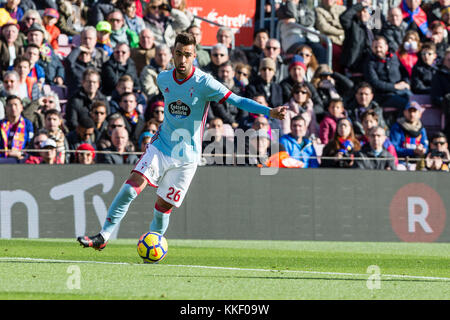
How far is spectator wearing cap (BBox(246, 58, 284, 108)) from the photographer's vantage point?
56.1 feet

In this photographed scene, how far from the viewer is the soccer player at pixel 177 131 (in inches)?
388

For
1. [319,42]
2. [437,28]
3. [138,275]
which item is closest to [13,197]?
[138,275]

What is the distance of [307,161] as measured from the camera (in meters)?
16.0

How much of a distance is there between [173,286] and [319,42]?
12689 millimetres

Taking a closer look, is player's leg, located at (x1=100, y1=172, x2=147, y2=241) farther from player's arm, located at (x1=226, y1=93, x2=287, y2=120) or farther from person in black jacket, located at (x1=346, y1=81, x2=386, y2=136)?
person in black jacket, located at (x1=346, y1=81, x2=386, y2=136)

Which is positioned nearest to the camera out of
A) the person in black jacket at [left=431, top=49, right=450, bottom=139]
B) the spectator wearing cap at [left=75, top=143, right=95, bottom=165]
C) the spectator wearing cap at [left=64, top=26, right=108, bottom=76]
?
the spectator wearing cap at [left=75, top=143, right=95, bottom=165]

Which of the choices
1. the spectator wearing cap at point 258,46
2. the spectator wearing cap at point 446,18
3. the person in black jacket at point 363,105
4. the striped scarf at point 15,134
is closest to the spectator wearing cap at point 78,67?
the striped scarf at point 15,134

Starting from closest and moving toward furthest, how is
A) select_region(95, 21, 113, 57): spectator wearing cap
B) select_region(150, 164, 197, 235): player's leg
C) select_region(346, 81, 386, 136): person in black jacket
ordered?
1. select_region(150, 164, 197, 235): player's leg
2. select_region(95, 21, 113, 57): spectator wearing cap
3. select_region(346, 81, 386, 136): person in black jacket

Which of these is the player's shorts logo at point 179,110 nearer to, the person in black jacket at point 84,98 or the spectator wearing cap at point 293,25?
the person in black jacket at point 84,98

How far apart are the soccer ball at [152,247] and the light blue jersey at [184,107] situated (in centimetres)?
89

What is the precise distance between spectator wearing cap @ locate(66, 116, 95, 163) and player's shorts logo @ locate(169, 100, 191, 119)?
5672 millimetres

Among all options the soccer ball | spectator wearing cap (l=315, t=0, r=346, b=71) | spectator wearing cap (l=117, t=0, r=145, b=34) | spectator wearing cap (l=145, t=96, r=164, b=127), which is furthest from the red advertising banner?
the soccer ball

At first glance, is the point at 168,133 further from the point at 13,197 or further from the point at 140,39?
the point at 140,39

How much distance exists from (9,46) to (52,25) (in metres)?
1.52
